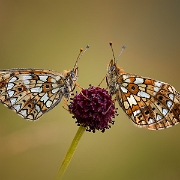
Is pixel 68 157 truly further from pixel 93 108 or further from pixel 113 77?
pixel 113 77

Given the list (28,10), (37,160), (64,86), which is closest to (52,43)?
(28,10)

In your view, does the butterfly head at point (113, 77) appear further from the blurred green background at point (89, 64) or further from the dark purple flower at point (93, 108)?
the blurred green background at point (89, 64)

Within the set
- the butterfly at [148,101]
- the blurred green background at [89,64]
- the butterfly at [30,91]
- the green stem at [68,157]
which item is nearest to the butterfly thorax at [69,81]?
the butterfly at [30,91]

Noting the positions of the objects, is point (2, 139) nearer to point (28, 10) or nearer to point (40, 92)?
point (40, 92)

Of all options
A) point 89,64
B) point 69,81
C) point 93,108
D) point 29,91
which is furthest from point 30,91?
A: point 89,64

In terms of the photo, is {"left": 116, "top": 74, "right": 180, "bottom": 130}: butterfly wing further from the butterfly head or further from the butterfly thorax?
the butterfly thorax
